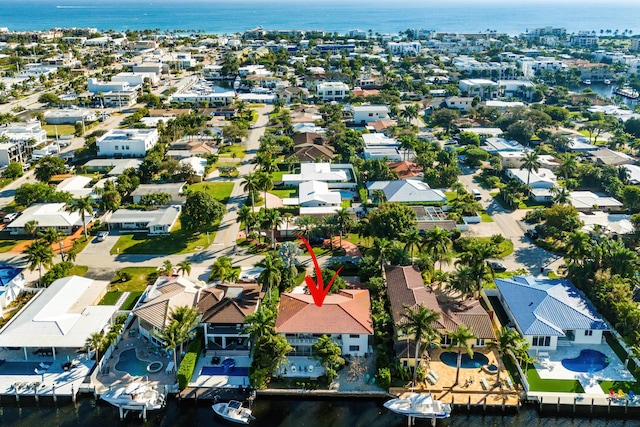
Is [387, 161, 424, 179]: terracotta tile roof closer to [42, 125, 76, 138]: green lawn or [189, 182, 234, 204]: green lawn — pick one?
[189, 182, 234, 204]: green lawn

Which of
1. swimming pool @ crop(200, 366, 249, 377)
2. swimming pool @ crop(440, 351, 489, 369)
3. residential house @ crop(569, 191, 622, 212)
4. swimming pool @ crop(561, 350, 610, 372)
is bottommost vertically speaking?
swimming pool @ crop(561, 350, 610, 372)

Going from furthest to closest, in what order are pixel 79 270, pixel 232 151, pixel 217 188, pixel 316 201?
pixel 232 151 < pixel 217 188 < pixel 316 201 < pixel 79 270

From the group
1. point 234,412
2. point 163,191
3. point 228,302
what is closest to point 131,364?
point 228,302

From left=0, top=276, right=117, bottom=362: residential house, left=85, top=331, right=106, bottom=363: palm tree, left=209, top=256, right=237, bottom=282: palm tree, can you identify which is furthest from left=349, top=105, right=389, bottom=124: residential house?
left=85, top=331, right=106, bottom=363: palm tree

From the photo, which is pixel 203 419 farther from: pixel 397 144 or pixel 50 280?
pixel 397 144

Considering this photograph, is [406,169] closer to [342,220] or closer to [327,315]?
[342,220]

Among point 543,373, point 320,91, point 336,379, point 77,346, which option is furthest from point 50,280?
point 320,91
